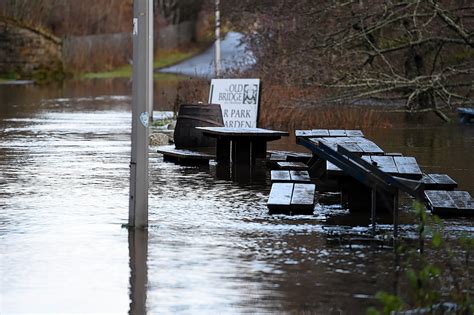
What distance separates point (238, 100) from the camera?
2119cm

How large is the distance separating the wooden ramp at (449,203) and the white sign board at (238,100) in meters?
8.75

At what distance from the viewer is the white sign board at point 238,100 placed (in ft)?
68.6

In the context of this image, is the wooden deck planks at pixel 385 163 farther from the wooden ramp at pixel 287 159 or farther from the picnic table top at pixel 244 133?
the wooden ramp at pixel 287 159

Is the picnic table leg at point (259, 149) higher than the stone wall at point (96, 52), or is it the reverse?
the stone wall at point (96, 52)

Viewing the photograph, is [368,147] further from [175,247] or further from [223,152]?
[175,247]

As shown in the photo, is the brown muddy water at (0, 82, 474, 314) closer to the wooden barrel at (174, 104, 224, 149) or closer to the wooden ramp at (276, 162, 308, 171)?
the wooden barrel at (174, 104, 224, 149)

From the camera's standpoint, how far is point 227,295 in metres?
8.20

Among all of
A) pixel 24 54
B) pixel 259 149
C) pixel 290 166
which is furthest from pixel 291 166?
pixel 24 54

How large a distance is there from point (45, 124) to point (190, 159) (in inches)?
363

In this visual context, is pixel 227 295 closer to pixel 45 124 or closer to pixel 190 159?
pixel 190 159

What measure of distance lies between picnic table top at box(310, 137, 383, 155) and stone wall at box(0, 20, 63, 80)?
43.2m

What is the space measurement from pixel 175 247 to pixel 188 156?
685cm

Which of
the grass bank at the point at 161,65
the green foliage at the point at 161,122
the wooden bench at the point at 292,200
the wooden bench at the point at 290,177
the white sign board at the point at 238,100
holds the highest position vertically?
the grass bank at the point at 161,65

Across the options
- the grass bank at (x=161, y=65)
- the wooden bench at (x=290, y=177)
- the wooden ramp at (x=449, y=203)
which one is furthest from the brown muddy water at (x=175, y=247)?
the grass bank at (x=161, y=65)
